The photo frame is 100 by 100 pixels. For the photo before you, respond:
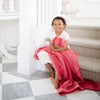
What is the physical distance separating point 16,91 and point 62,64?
0.51m

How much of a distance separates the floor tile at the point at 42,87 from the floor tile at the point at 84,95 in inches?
7.0

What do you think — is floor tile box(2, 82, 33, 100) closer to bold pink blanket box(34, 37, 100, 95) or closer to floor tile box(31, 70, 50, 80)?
floor tile box(31, 70, 50, 80)

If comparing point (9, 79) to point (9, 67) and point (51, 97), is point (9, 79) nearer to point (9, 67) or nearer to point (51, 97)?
point (9, 67)

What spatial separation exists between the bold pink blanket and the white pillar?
0.28 meters

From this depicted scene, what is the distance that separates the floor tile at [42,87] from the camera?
1.56m

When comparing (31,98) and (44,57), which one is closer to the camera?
(31,98)

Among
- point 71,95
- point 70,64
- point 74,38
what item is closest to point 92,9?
point 74,38

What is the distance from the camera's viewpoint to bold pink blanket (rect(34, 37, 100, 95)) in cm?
161

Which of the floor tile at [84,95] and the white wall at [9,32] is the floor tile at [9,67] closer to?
the white wall at [9,32]

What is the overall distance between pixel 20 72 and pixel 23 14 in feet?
2.25

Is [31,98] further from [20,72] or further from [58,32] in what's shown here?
[58,32]

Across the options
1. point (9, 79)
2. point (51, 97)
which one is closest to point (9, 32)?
point (9, 79)

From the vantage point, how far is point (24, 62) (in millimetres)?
1939

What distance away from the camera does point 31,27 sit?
1.90 meters
